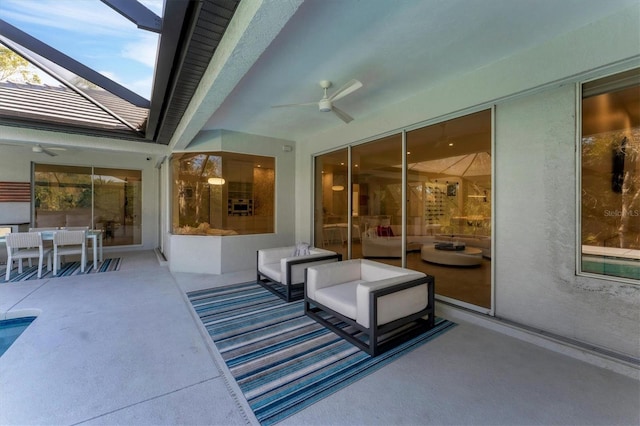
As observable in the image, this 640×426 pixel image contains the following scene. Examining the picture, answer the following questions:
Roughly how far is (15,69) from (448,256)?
7.33 m

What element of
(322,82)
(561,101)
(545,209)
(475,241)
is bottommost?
(475,241)

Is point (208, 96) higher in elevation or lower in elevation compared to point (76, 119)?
lower

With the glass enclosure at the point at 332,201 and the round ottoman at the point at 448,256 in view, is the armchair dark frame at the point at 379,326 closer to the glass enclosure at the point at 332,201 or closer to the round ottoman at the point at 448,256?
the round ottoman at the point at 448,256

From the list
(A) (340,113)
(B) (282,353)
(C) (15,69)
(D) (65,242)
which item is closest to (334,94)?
(A) (340,113)

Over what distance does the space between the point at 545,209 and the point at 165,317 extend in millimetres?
4410

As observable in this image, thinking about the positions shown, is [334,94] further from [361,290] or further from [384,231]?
[384,231]

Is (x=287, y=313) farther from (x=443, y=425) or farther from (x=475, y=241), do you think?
(x=475, y=241)

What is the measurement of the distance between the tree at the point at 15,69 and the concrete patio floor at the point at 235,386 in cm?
327

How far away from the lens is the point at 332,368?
230cm

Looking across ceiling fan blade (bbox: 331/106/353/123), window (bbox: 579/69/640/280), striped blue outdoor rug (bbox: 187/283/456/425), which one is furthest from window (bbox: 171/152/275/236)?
window (bbox: 579/69/640/280)

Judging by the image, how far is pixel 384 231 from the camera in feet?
17.0

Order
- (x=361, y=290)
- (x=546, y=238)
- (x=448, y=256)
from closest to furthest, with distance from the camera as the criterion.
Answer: (x=361, y=290), (x=546, y=238), (x=448, y=256)

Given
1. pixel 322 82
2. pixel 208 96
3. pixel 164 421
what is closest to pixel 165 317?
pixel 164 421

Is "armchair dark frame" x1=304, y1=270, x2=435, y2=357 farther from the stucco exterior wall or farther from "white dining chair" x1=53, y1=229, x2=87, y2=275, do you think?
"white dining chair" x1=53, y1=229, x2=87, y2=275
